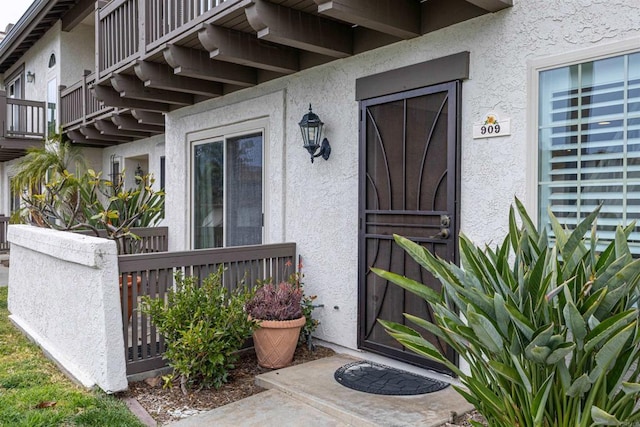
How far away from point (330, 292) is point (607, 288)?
10.0ft

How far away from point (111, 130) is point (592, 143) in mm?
8891

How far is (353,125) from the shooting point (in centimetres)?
482

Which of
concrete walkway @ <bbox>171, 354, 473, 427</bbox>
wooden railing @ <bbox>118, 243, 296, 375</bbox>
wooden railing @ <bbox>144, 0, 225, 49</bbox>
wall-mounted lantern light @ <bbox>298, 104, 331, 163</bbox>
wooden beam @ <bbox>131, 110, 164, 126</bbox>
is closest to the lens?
concrete walkway @ <bbox>171, 354, 473, 427</bbox>

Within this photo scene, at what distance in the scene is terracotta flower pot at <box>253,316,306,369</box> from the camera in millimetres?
4449

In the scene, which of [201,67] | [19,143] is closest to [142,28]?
[201,67]

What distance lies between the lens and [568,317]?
88.0 inches

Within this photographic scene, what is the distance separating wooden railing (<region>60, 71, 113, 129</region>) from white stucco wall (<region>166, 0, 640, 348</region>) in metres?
3.54

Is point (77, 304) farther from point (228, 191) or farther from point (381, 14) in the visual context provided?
point (381, 14)

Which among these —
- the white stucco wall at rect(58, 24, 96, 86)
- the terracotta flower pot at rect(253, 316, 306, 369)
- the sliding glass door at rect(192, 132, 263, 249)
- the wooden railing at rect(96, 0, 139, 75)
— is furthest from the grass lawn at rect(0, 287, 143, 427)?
the white stucco wall at rect(58, 24, 96, 86)

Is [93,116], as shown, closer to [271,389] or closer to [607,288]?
[271,389]

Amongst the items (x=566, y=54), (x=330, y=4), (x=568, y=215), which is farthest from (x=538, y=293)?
(x=330, y=4)

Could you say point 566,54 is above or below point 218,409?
above

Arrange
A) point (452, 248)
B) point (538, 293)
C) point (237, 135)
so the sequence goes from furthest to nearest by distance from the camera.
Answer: point (237, 135) → point (452, 248) → point (538, 293)

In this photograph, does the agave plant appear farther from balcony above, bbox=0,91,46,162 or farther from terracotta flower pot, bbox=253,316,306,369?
balcony above, bbox=0,91,46,162
